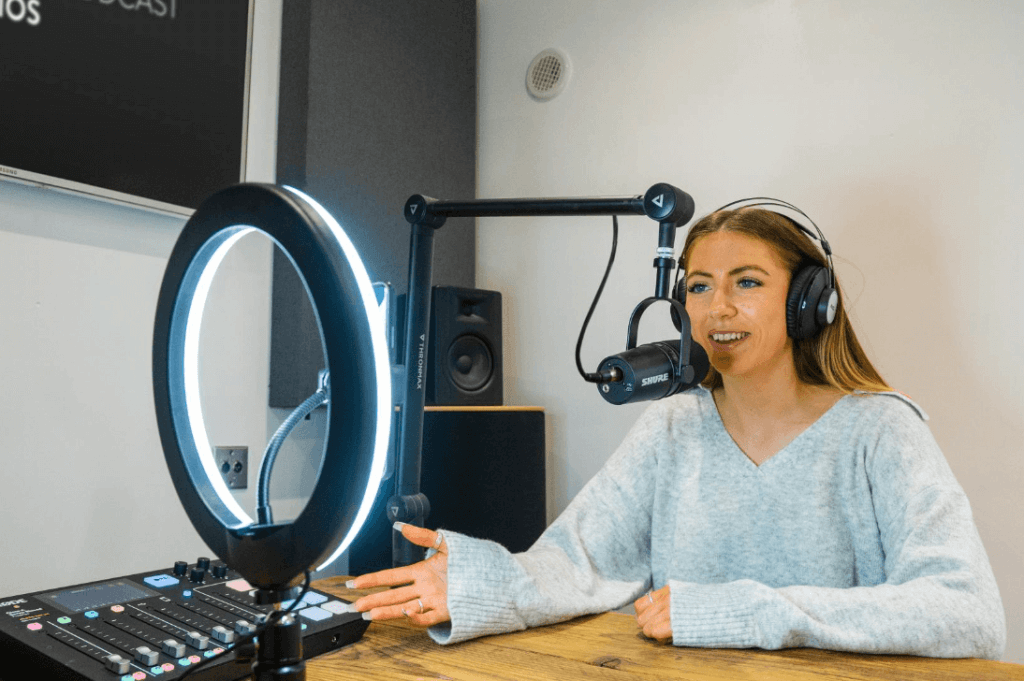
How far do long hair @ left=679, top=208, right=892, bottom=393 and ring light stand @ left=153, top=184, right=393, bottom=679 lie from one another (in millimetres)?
1030

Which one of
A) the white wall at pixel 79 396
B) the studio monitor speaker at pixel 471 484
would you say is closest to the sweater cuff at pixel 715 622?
the studio monitor speaker at pixel 471 484

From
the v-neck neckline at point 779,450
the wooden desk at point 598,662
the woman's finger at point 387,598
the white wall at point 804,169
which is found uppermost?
the white wall at point 804,169

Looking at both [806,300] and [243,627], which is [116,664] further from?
[806,300]

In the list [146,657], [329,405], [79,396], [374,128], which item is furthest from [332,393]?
[374,128]

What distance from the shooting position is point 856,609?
0.82 m

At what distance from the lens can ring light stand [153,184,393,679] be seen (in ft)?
1.26

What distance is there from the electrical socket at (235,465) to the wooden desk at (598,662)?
3.51ft

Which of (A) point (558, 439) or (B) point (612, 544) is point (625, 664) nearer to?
(B) point (612, 544)

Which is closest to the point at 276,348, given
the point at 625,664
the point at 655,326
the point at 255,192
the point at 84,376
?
the point at 84,376

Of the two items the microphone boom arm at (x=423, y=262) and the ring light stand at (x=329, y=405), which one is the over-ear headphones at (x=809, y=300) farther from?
the ring light stand at (x=329, y=405)

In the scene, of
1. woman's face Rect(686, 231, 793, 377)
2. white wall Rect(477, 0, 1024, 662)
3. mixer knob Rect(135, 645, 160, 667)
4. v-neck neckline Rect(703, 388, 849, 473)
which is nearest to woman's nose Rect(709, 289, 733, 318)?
woman's face Rect(686, 231, 793, 377)

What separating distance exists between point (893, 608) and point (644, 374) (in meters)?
0.39

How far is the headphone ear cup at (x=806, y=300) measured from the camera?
4.18ft

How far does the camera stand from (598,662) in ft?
2.42
